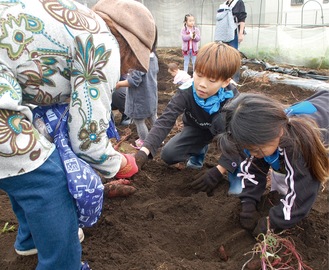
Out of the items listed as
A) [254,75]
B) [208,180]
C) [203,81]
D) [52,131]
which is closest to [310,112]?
[203,81]

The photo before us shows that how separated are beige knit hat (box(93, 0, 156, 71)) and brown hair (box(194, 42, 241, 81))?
1.08 m

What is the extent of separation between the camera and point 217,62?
243 cm

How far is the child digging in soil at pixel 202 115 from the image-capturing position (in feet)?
8.11

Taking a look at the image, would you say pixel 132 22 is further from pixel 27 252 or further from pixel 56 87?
pixel 27 252

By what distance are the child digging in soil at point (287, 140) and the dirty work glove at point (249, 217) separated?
142mm

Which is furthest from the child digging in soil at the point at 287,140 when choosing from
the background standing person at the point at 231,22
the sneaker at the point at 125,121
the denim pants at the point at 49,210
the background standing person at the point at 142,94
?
the background standing person at the point at 231,22

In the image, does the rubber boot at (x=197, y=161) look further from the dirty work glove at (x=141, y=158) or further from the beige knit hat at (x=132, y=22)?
the beige knit hat at (x=132, y=22)

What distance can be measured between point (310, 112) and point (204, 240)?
1.00m

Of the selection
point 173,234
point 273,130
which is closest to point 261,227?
point 173,234

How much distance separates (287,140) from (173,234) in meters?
0.96

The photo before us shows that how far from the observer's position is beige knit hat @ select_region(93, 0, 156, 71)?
4.49ft

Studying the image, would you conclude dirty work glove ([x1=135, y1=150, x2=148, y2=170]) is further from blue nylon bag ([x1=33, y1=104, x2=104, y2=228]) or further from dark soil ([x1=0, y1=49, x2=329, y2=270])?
blue nylon bag ([x1=33, y1=104, x2=104, y2=228])

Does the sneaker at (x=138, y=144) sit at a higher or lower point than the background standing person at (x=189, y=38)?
lower

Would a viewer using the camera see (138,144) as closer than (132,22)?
No
